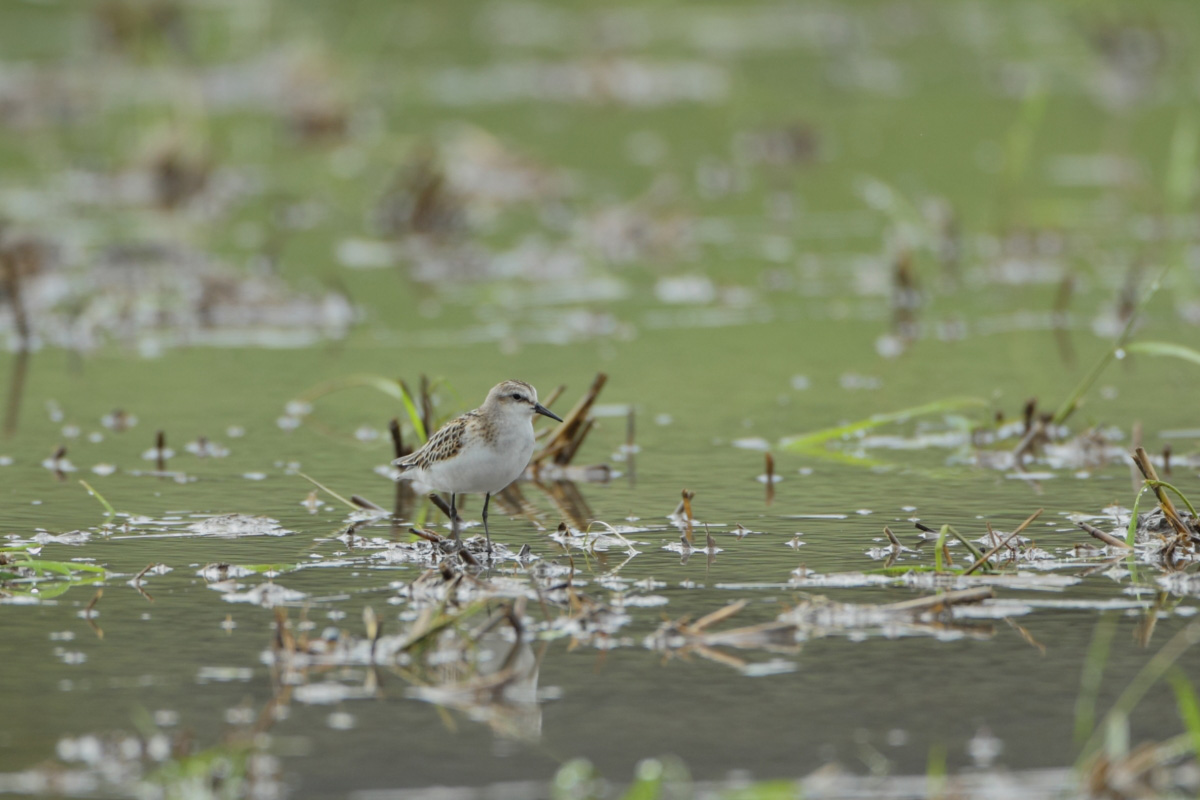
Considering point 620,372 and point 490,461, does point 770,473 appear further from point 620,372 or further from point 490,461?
point 620,372

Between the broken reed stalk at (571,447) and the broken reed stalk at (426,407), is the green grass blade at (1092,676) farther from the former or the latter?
the broken reed stalk at (426,407)

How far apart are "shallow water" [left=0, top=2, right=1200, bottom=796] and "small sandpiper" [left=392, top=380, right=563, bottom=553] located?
1.36ft

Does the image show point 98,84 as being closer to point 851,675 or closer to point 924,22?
point 924,22

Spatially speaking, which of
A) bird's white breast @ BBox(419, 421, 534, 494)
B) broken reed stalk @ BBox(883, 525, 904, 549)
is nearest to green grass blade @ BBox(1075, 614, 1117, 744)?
broken reed stalk @ BBox(883, 525, 904, 549)

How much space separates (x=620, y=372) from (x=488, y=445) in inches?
179

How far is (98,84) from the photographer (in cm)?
2586

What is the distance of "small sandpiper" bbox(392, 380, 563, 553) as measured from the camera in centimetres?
721

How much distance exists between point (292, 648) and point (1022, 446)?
4561 mm

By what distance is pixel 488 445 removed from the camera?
23.6ft

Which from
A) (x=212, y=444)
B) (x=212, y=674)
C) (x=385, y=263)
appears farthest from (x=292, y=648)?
(x=385, y=263)

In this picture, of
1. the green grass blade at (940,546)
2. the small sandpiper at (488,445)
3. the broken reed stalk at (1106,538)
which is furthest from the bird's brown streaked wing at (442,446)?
the broken reed stalk at (1106,538)

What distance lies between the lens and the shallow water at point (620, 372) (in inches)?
218

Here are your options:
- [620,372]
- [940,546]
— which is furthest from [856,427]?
[620,372]

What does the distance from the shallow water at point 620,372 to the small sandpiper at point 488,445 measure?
1.36 ft
